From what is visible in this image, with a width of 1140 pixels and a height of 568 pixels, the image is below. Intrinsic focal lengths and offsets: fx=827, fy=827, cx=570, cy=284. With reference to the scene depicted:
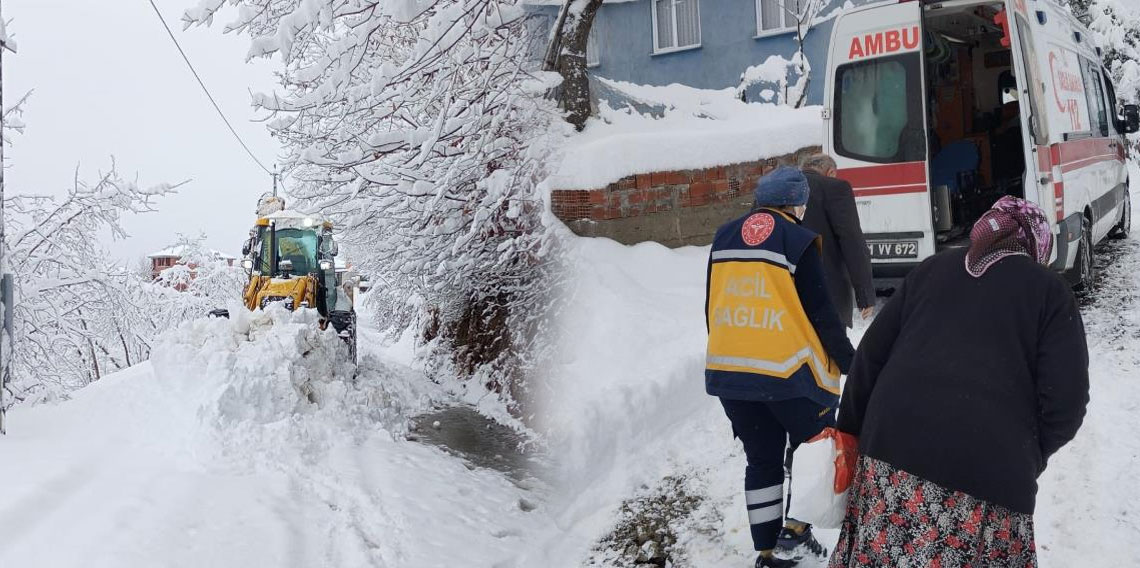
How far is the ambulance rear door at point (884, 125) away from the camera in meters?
7.20

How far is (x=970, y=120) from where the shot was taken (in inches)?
409

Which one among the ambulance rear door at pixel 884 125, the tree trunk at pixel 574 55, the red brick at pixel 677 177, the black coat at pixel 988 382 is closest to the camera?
the black coat at pixel 988 382

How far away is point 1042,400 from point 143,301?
21278mm

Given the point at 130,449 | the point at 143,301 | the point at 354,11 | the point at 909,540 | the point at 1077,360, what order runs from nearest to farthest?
the point at 1077,360 → the point at 909,540 → the point at 130,449 → the point at 354,11 → the point at 143,301

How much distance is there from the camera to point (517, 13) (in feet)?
26.7

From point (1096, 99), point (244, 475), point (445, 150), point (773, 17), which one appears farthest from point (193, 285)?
point (1096, 99)

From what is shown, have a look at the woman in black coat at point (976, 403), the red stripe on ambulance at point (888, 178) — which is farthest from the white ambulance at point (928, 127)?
the woman in black coat at point (976, 403)

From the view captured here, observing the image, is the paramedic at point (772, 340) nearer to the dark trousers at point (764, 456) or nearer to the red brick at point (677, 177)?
the dark trousers at point (764, 456)

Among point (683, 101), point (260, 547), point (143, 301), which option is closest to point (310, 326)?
point (260, 547)

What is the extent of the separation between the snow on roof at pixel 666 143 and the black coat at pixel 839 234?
12.0 ft

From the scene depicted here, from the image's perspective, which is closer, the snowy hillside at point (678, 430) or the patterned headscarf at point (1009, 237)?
the patterned headscarf at point (1009, 237)

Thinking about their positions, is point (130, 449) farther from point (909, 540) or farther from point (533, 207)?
point (909, 540)

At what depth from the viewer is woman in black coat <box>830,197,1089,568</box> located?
2.61 meters

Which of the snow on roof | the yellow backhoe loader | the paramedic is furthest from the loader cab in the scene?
the paramedic
